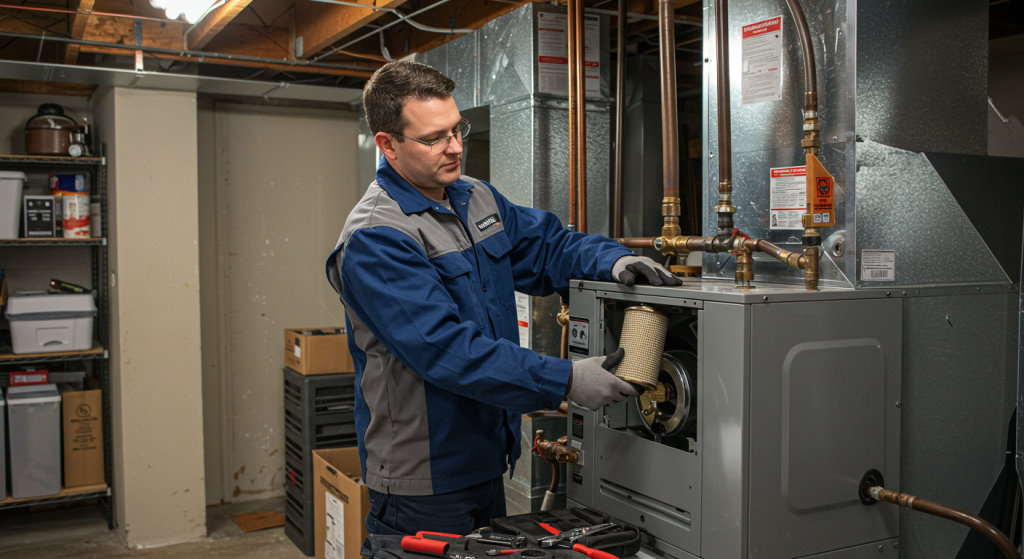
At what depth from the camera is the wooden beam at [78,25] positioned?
8.65 ft

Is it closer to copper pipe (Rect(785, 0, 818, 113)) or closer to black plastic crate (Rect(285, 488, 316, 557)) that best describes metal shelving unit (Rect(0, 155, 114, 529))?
black plastic crate (Rect(285, 488, 316, 557))

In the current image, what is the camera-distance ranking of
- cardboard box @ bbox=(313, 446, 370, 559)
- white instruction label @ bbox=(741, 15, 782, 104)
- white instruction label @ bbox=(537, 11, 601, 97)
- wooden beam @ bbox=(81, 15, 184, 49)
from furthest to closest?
1. wooden beam @ bbox=(81, 15, 184, 49)
2. cardboard box @ bbox=(313, 446, 370, 559)
3. white instruction label @ bbox=(537, 11, 601, 97)
4. white instruction label @ bbox=(741, 15, 782, 104)

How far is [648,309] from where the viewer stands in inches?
58.7

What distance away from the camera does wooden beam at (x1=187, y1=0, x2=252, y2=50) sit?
8.82 ft

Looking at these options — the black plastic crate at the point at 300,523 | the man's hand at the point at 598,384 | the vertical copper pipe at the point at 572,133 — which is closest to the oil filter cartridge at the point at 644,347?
the man's hand at the point at 598,384

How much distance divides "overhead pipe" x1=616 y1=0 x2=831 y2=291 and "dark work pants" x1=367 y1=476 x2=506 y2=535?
712 millimetres

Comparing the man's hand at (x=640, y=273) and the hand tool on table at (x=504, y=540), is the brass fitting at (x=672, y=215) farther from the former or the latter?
the hand tool on table at (x=504, y=540)

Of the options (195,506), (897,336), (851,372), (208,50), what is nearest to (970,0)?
(897,336)

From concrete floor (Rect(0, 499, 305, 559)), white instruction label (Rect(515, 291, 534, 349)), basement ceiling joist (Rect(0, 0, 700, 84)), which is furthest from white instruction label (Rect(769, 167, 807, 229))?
concrete floor (Rect(0, 499, 305, 559))

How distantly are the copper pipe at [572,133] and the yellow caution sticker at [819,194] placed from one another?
838 mm

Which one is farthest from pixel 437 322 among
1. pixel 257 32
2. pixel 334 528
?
pixel 257 32

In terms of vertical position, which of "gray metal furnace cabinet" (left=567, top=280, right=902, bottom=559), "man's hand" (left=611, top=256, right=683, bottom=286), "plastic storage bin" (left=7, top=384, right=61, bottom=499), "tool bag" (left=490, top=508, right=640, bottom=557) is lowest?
"plastic storage bin" (left=7, top=384, right=61, bottom=499)

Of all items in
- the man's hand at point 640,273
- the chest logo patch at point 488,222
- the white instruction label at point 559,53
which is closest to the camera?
the man's hand at point 640,273

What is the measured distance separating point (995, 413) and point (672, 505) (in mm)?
796
